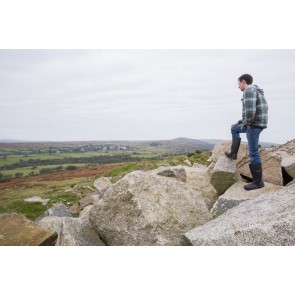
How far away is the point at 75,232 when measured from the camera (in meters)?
8.11

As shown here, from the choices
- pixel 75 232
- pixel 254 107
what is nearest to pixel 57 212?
pixel 75 232

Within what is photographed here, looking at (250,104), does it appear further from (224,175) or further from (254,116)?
(224,175)

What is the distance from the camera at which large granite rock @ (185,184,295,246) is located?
17.2 feet

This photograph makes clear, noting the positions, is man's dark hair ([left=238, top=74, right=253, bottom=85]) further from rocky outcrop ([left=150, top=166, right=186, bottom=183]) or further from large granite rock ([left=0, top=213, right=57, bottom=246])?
large granite rock ([left=0, top=213, right=57, bottom=246])

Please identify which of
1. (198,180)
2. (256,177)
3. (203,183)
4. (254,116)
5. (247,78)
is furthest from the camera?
(198,180)

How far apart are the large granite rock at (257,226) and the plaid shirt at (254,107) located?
242 centimetres

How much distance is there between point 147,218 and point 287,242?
11.3 feet

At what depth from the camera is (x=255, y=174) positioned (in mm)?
9289

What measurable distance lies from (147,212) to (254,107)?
4600 millimetres

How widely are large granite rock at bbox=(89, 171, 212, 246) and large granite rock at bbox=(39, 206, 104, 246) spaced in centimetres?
28

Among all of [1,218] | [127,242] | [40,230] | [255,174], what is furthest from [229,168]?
[1,218]

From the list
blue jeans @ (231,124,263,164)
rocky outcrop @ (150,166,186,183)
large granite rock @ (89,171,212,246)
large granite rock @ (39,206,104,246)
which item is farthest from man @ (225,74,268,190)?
large granite rock @ (39,206,104,246)
